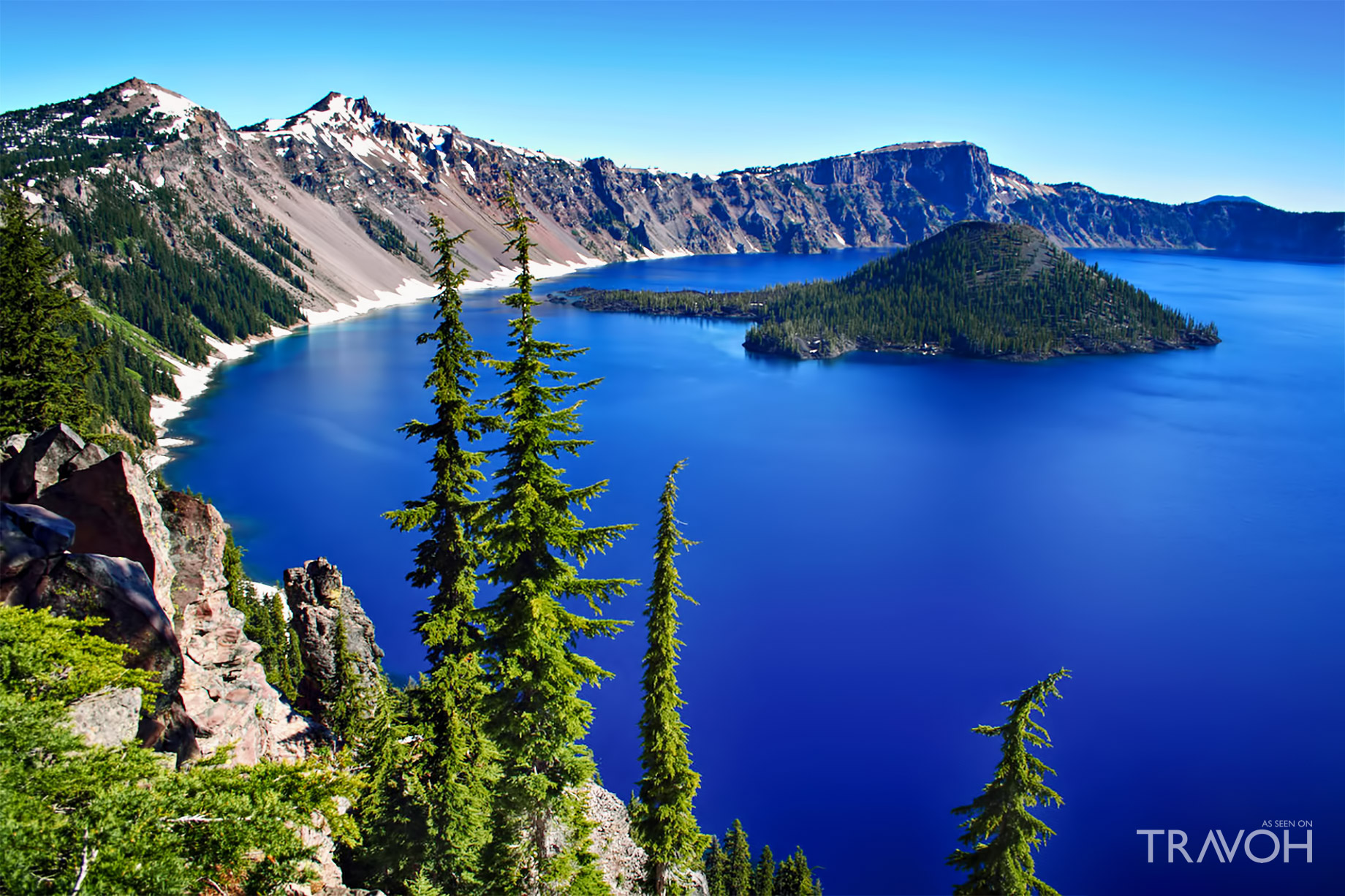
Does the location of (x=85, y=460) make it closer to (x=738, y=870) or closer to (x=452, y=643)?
(x=452, y=643)

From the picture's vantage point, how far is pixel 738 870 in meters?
32.3

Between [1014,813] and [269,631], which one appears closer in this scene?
[1014,813]


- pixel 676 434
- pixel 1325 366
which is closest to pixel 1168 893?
pixel 676 434

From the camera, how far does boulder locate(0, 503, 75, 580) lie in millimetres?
16938

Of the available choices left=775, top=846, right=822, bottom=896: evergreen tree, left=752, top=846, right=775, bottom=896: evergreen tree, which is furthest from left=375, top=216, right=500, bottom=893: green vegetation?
left=775, top=846, right=822, bottom=896: evergreen tree

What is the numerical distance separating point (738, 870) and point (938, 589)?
98.9 feet

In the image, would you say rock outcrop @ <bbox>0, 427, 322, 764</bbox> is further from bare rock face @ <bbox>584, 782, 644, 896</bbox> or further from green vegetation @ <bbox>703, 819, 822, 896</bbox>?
green vegetation @ <bbox>703, 819, 822, 896</bbox>

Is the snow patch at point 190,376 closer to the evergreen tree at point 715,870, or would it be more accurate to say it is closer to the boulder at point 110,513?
the boulder at point 110,513

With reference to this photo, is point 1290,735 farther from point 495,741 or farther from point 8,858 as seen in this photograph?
point 8,858

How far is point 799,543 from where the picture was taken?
6356 centimetres

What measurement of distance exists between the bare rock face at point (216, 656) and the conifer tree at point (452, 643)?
547 cm

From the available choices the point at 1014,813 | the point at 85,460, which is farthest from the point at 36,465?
the point at 1014,813

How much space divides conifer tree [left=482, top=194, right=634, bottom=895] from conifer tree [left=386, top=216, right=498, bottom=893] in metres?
1.05

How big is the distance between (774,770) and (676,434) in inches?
2254
